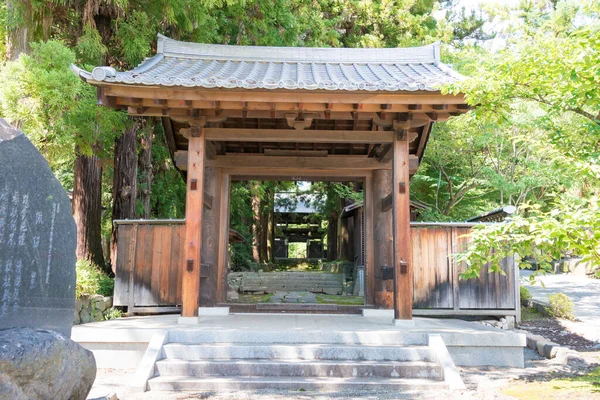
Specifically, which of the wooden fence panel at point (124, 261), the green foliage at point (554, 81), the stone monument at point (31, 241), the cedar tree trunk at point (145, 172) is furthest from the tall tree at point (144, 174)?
the green foliage at point (554, 81)

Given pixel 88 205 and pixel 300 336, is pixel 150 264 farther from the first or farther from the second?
pixel 300 336

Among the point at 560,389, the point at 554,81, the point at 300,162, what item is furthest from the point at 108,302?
the point at 554,81

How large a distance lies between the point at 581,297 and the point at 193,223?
1204 cm

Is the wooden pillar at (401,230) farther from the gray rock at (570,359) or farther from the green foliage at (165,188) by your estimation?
the green foliage at (165,188)

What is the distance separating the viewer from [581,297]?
13.6 meters

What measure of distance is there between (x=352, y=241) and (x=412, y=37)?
8251 mm

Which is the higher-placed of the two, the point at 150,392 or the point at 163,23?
the point at 163,23

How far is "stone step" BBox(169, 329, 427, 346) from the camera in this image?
214 inches

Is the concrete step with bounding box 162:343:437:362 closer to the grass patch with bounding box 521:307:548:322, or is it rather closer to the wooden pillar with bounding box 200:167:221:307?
the wooden pillar with bounding box 200:167:221:307

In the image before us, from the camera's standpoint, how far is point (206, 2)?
8.33 m

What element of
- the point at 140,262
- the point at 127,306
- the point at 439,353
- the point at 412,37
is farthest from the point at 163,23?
the point at 412,37

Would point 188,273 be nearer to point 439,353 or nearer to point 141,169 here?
point 439,353

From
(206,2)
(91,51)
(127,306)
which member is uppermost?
(206,2)

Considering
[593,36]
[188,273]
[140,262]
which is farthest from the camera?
[140,262]
